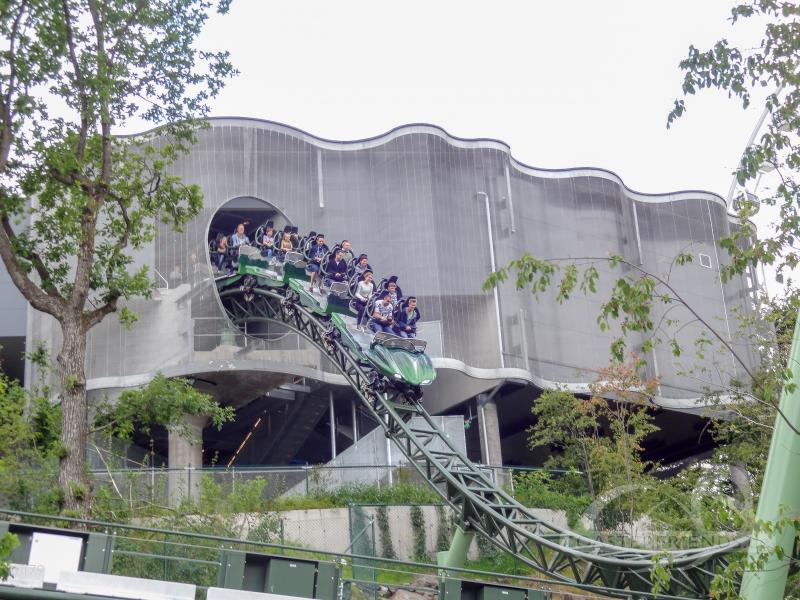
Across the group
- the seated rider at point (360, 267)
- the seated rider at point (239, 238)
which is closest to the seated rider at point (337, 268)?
the seated rider at point (360, 267)

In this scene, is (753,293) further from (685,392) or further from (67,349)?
(67,349)

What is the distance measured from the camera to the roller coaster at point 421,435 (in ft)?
61.1

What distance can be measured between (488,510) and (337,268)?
10661mm

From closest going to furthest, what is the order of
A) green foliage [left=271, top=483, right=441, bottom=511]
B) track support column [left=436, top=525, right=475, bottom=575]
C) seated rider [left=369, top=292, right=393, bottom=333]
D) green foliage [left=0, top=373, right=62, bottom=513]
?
green foliage [left=0, top=373, right=62, bottom=513], track support column [left=436, top=525, right=475, bottom=575], seated rider [left=369, top=292, right=393, bottom=333], green foliage [left=271, top=483, right=441, bottom=511]

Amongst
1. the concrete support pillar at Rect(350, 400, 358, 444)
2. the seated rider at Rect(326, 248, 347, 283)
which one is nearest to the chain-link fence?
the seated rider at Rect(326, 248, 347, 283)

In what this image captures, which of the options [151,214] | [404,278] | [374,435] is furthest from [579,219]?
[151,214]

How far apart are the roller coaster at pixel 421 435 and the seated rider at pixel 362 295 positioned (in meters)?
0.30

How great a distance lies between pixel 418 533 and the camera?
2748 cm

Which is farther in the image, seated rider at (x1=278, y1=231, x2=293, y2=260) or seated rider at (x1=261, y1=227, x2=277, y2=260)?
seated rider at (x1=261, y1=227, x2=277, y2=260)

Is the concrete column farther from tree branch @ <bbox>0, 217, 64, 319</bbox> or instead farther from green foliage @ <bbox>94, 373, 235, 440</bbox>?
tree branch @ <bbox>0, 217, 64, 319</bbox>

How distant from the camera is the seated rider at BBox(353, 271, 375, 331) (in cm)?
2852

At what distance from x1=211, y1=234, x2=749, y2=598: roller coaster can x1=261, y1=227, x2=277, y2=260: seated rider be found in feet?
0.60

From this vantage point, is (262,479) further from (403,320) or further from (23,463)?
(403,320)

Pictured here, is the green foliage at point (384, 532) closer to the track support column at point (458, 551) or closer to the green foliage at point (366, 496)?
the green foliage at point (366, 496)
